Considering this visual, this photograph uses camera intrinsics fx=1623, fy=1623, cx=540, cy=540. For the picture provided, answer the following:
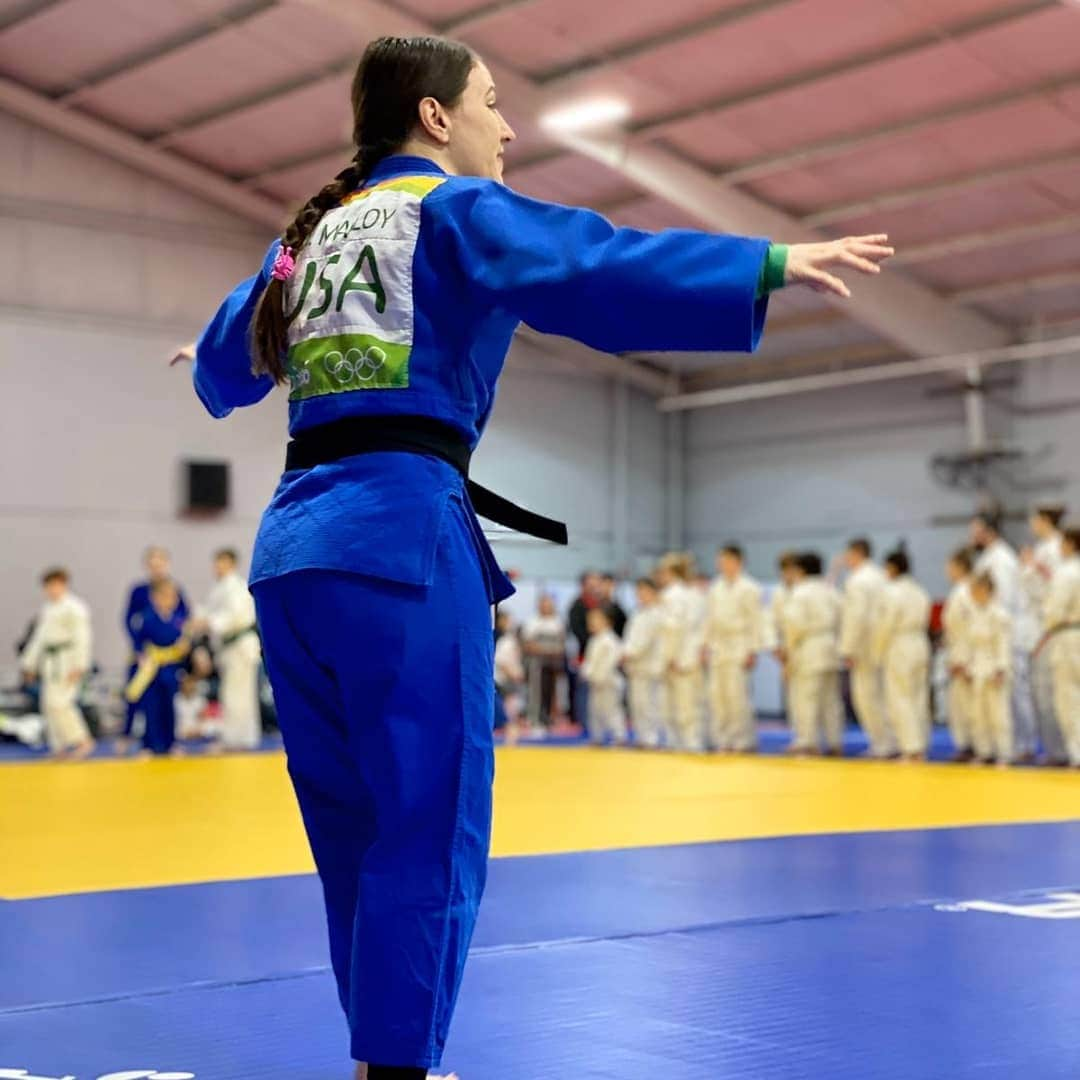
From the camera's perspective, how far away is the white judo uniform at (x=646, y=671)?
13.9 metres

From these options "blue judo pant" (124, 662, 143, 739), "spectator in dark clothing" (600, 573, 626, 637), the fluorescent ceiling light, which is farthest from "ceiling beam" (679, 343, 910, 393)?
"blue judo pant" (124, 662, 143, 739)

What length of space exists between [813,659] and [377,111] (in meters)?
10.4

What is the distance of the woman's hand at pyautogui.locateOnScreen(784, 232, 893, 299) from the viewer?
7.13ft

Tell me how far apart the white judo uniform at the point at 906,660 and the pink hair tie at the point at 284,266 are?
995cm

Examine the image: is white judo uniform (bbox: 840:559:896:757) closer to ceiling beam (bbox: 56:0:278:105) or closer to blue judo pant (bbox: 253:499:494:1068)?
ceiling beam (bbox: 56:0:278:105)

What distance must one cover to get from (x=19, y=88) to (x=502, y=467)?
717 centimetres

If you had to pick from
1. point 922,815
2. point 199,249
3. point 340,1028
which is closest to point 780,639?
point 922,815

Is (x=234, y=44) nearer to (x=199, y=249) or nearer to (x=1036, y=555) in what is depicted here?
(x=199, y=249)

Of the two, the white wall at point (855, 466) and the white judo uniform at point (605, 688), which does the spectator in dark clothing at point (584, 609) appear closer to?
the white judo uniform at point (605, 688)

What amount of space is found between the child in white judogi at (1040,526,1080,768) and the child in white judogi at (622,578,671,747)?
12.3ft

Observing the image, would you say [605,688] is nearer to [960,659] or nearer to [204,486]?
[960,659]

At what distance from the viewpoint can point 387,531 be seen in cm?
221

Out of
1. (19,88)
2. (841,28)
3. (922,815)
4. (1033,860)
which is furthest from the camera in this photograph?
(19,88)

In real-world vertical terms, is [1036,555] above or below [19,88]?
below
